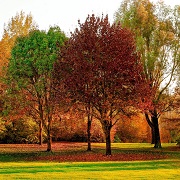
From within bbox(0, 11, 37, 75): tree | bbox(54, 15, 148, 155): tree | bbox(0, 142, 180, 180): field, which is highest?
bbox(0, 11, 37, 75): tree

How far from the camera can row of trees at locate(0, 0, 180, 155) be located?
98.6ft

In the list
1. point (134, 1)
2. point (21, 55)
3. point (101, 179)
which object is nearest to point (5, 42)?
point (21, 55)

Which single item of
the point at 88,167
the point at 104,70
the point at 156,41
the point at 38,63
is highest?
the point at 156,41

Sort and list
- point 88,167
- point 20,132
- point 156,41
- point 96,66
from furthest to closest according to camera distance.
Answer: point 20,132 → point 156,41 → point 96,66 → point 88,167

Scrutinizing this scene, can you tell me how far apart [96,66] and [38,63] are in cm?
675

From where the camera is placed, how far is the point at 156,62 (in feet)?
133

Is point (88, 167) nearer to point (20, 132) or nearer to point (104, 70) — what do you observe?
point (104, 70)

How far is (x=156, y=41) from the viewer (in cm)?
4072

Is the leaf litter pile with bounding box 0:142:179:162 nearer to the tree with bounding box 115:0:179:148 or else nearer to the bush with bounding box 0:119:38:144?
the tree with bounding box 115:0:179:148

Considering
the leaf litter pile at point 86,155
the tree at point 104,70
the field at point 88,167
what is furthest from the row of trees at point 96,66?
the field at point 88,167

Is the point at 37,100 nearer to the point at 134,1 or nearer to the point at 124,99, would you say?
the point at 124,99

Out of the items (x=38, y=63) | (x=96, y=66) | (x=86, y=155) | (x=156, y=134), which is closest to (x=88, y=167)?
(x=86, y=155)

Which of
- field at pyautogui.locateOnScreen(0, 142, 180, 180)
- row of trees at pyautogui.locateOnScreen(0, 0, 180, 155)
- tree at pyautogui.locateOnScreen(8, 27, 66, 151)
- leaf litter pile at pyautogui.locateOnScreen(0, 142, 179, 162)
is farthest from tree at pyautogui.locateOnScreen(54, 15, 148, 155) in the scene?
field at pyautogui.locateOnScreen(0, 142, 180, 180)

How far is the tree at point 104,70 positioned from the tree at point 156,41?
9.60 meters
